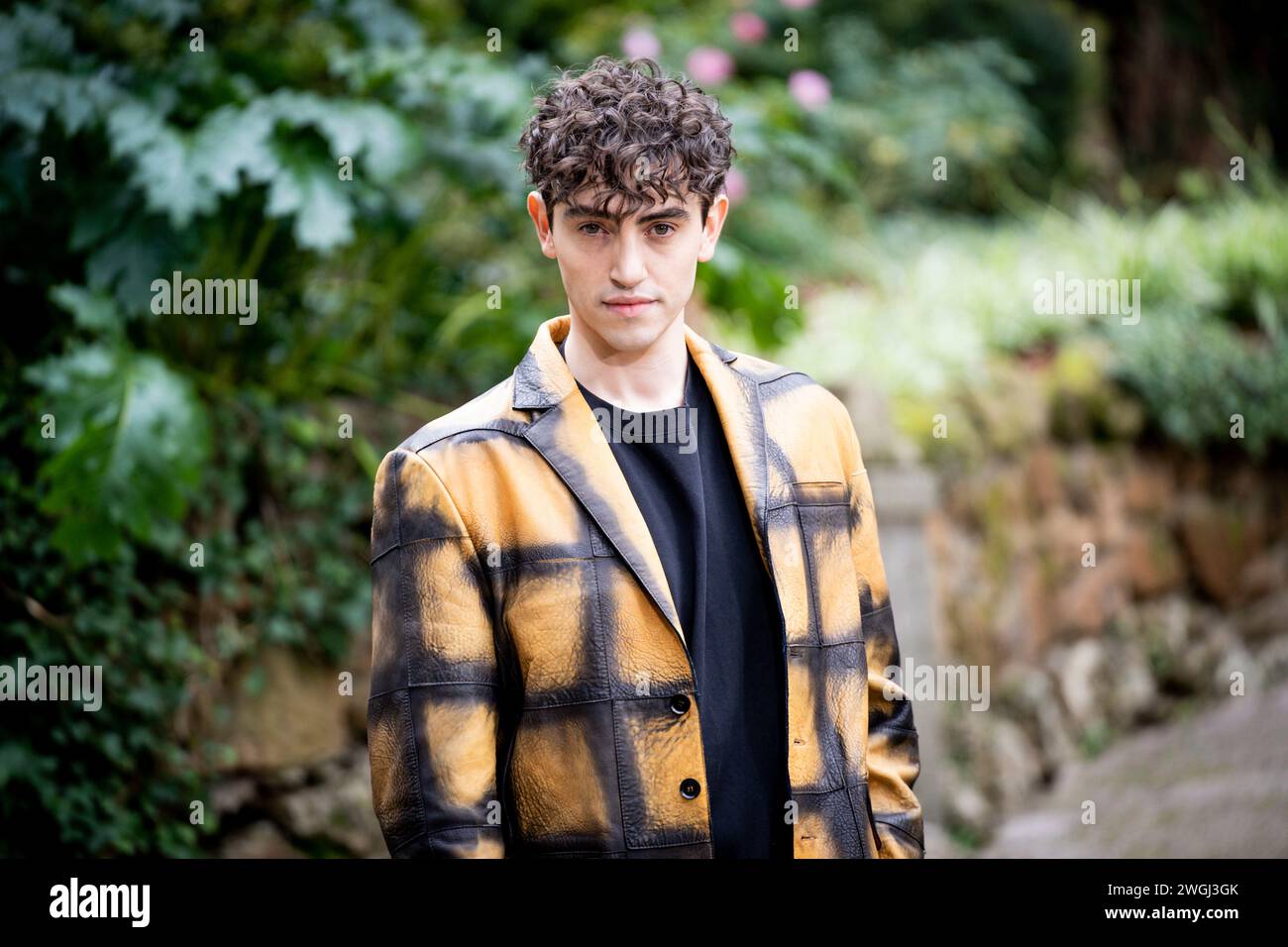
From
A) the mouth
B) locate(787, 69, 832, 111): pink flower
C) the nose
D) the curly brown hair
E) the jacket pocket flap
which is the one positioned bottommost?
the jacket pocket flap

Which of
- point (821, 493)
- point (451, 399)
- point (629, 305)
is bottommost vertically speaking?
point (821, 493)

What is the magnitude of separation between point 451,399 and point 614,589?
2.89 metres

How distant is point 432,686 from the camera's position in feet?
5.25

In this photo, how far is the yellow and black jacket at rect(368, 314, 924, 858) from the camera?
161 centimetres

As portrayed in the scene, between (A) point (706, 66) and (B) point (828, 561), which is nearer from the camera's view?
(B) point (828, 561)

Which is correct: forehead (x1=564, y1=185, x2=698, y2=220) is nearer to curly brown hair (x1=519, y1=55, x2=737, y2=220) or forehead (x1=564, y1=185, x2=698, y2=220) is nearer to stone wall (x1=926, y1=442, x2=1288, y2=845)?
curly brown hair (x1=519, y1=55, x2=737, y2=220)

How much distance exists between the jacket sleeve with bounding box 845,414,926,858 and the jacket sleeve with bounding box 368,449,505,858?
599 millimetres

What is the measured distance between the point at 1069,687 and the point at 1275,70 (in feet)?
25.3

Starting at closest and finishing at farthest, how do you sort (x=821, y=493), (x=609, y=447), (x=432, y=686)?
(x=432, y=686), (x=609, y=447), (x=821, y=493)

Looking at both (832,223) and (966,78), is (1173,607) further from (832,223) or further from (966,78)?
(966,78)

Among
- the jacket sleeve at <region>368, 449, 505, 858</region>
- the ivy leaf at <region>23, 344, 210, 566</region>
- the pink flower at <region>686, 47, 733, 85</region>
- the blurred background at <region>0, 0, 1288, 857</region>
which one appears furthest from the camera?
the pink flower at <region>686, 47, 733, 85</region>

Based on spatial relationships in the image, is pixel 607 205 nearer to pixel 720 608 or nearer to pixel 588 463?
pixel 588 463

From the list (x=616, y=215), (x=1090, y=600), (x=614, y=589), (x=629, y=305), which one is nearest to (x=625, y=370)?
(x=629, y=305)

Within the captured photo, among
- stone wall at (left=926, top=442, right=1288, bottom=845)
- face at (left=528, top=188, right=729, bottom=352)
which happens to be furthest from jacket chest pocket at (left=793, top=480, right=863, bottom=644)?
stone wall at (left=926, top=442, right=1288, bottom=845)
